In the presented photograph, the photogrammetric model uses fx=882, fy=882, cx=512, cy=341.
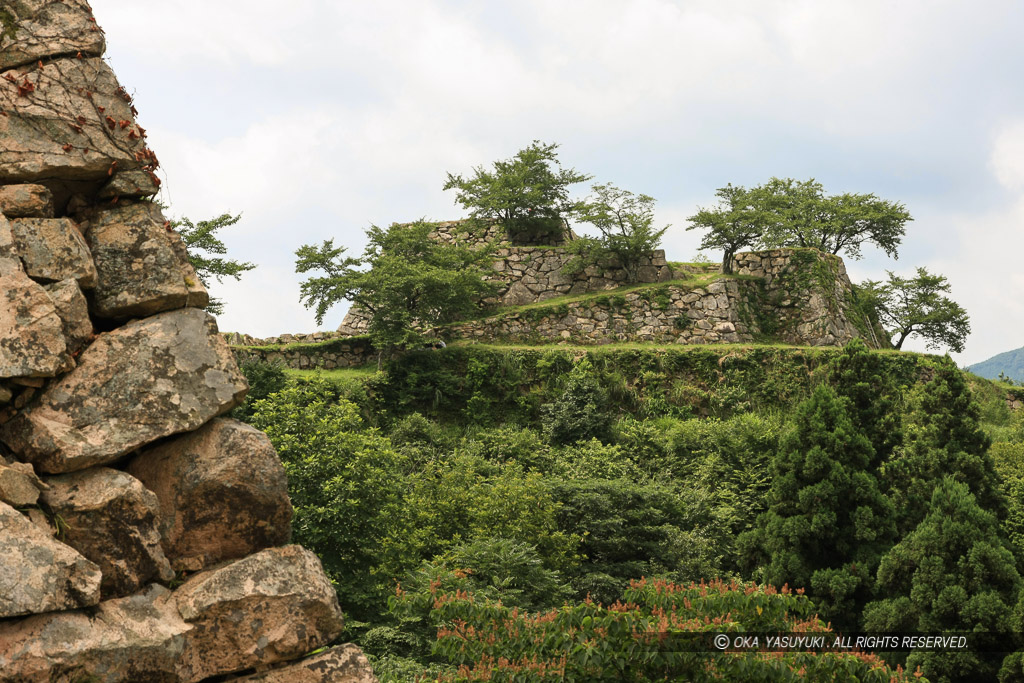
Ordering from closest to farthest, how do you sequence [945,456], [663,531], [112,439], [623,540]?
[112,439]
[945,456]
[623,540]
[663,531]

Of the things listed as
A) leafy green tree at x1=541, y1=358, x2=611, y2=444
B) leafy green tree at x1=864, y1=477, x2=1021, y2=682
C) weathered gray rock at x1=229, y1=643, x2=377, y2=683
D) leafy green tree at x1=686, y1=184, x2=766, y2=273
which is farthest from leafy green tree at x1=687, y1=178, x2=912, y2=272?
weathered gray rock at x1=229, y1=643, x2=377, y2=683

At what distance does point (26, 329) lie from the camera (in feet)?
17.1

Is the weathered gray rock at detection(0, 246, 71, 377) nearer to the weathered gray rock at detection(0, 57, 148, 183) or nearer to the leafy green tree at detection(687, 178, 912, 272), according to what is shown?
the weathered gray rock at detection(0, 57, 148, 183)

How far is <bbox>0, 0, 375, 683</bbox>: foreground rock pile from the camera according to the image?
16.2 ft

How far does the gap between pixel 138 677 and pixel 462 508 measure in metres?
10.7

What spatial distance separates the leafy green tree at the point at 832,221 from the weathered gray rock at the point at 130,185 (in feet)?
103

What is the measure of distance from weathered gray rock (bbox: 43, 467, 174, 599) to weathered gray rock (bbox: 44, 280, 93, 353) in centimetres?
82

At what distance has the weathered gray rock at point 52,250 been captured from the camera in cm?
545

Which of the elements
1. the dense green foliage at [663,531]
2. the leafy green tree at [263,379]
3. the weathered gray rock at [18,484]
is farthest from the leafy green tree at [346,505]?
the leafy green tree at [263,379]

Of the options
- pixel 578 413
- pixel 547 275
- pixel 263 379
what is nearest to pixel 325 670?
pixel 263 379

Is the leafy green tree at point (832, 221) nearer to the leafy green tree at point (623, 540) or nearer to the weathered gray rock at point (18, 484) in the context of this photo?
the leafy green tree at point (623, 540)

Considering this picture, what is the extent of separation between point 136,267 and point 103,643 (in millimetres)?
2374

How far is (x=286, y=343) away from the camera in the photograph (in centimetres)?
3169

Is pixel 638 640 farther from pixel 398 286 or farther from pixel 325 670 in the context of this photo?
pixel 398 286
